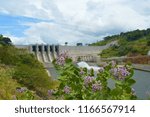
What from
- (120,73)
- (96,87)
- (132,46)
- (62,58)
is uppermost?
(62,58)

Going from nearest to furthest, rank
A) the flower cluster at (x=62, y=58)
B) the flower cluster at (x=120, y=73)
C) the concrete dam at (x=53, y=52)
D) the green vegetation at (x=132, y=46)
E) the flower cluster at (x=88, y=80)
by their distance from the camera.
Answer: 1. the flower cluster at (x=120, y=73)
2. the flower cluster at (x=88, y=80)
3. the flower cluster at (x=62, y=58)
4. the concrete dam at (x=53, y=52)
5. the green vegetation at (x=132, y=46)

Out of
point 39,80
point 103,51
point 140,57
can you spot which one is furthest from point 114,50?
point 39,80

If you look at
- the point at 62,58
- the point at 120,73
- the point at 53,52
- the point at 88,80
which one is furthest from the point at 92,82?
the point at 53,52

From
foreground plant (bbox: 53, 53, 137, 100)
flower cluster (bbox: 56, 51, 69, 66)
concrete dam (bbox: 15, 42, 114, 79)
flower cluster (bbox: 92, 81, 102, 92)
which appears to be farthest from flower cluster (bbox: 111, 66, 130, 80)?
concrete dam (bbox: 15, 42, 114, 79)

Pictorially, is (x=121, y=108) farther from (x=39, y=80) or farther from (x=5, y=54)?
(x=5, y=54)

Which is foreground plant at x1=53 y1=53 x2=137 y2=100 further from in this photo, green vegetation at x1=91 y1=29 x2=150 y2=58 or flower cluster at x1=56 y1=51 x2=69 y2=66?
green vegetation at x1=91 y1=29 x2=150 y2=58

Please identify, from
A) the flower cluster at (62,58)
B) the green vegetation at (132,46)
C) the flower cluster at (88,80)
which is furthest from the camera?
the green vegetation at (132,46)

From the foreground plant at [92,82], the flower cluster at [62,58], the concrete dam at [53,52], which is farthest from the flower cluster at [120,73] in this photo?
the concrete dam at [53,52]

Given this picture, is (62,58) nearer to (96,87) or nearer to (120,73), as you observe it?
(96,87)

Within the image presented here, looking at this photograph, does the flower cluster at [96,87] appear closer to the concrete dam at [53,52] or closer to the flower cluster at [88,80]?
the flower cluster at [88,80]
